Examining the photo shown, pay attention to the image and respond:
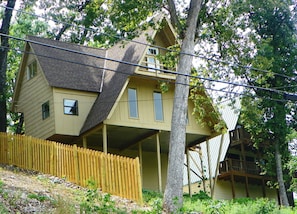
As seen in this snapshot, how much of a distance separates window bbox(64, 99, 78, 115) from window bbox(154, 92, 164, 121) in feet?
13.0

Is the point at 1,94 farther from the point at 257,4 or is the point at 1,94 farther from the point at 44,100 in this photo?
the point at 257,4

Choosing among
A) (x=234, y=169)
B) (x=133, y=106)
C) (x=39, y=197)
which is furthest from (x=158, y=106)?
(x=39, y=197)

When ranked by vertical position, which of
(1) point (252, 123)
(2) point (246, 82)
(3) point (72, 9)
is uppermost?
(3) point (72, 9)

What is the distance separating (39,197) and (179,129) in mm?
5389

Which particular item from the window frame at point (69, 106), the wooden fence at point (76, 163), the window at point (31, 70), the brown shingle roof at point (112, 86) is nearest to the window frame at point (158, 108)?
the brown shingle roof at point (112, 86)

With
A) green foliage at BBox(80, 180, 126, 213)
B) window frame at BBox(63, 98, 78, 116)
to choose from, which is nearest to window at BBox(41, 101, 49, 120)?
window frame at BBox(63, 98, 78, 116)

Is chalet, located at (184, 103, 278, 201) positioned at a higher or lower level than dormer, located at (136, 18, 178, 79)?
lower

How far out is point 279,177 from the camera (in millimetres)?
27625

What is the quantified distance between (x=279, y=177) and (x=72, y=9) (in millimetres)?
14507

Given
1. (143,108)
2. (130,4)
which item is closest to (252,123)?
(143,108)

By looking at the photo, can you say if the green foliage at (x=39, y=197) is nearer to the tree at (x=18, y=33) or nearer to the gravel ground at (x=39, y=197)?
the gravel ground at (x=39, y=197)

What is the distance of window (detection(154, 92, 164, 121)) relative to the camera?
2739 cm

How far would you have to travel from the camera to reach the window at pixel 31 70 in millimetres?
28594

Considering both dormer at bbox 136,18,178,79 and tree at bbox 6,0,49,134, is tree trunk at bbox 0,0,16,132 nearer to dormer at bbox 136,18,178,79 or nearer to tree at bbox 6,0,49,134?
tree at bbox 6,0,49,134
